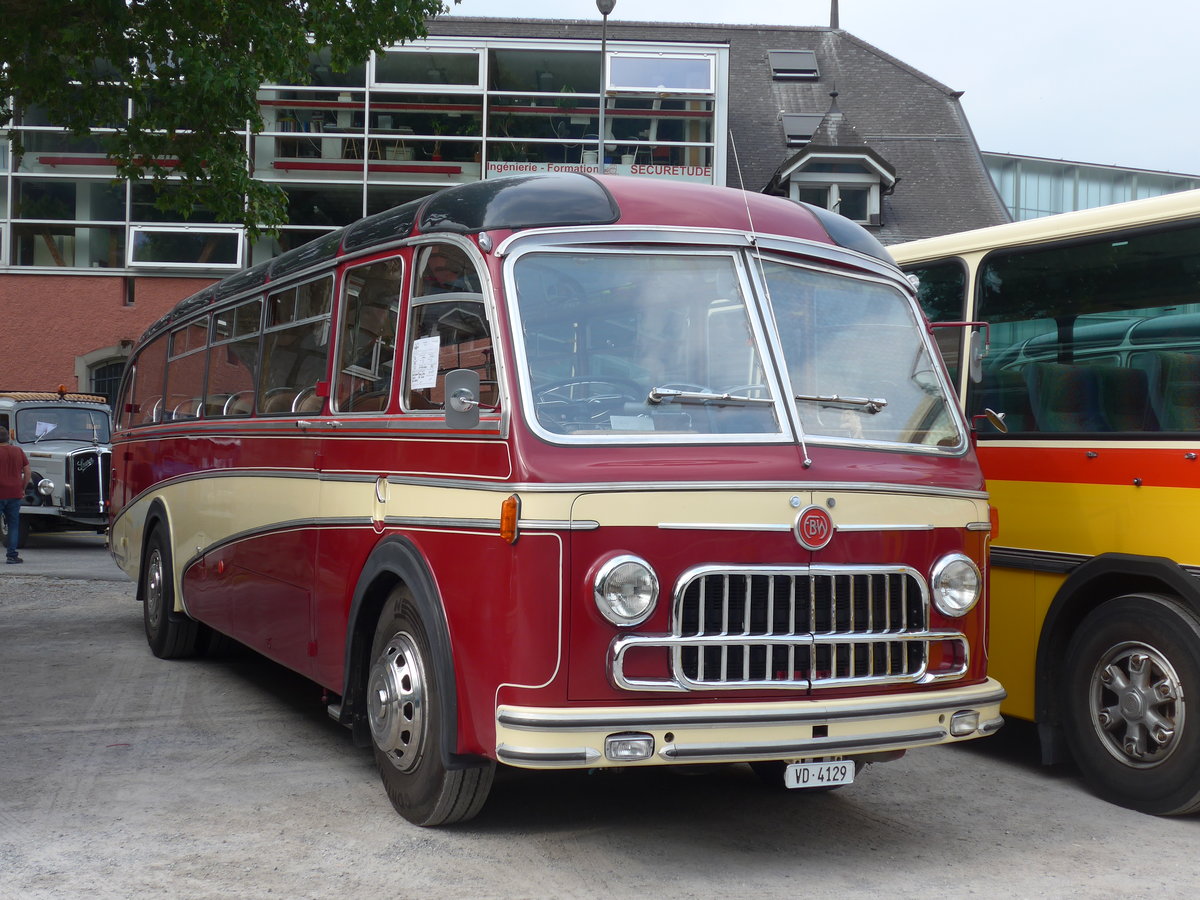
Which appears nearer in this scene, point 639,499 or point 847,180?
point 639,499

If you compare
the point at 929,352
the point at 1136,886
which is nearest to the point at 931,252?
the point at 929,352

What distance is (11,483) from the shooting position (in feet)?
61.4

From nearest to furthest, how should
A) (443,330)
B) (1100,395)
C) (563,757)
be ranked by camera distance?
1. (563,757)
2. (443,330)
3. (1100,395)

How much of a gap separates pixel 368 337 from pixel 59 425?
17.6m

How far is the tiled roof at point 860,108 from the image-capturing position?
37281 millimetres

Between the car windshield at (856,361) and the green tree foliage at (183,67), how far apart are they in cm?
792

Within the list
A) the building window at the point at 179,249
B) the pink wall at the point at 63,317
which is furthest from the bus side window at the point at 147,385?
the pink wall at the point at 63,317

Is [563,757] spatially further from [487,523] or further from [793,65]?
[793,65]

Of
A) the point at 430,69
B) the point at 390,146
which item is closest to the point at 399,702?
the point at 390,146

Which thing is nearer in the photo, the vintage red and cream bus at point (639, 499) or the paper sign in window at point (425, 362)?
the vintage red and cream bus at point (639, 499)

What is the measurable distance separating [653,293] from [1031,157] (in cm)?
4946

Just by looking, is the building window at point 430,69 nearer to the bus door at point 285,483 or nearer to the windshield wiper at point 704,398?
the bus door at point 285,483

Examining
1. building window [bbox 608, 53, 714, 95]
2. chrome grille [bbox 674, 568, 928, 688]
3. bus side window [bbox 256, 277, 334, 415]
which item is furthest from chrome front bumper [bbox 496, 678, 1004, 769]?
building window [bbox 608, 53, 714, 95]

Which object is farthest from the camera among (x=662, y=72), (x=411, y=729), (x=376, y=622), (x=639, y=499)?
(x=662, y=72)
